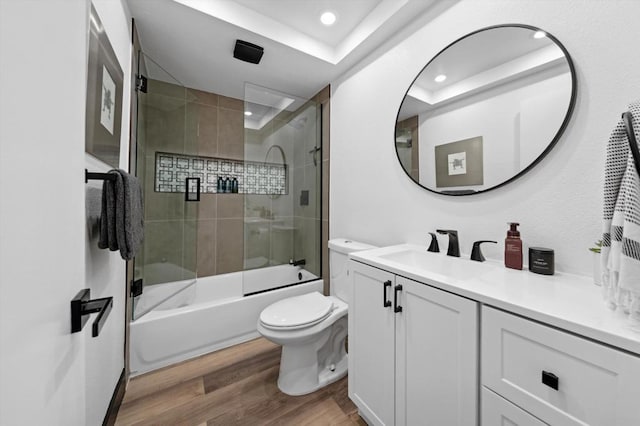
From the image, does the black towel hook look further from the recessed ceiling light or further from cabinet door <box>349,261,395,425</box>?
the recessed ceiling light

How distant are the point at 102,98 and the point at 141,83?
3.25ft

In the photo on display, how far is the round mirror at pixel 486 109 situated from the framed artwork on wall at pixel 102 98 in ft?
5.14

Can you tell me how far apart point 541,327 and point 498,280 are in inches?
11.8

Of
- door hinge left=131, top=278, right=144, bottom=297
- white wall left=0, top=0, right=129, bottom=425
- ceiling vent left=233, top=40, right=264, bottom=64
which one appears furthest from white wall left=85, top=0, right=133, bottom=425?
ceiling vent left=233, top=40, right=264, bottom=64

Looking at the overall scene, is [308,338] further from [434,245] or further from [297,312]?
[434,245]

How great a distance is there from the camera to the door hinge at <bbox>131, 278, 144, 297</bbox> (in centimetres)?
164

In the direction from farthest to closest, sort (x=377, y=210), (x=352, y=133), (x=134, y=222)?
(x=352, y=133) < (x=377, y=210) < (x=134, y=222)

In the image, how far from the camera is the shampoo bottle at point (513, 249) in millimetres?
1054

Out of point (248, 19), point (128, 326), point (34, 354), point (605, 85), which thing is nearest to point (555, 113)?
point (605, 85)

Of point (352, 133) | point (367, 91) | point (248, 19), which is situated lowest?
point (352, 133)

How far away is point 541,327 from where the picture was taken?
648 mm

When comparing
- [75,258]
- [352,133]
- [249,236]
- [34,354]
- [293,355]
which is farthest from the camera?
[249,236]

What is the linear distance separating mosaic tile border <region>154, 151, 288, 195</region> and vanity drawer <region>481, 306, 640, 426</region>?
6.60 feet

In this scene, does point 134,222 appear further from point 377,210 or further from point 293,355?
point 377,210
